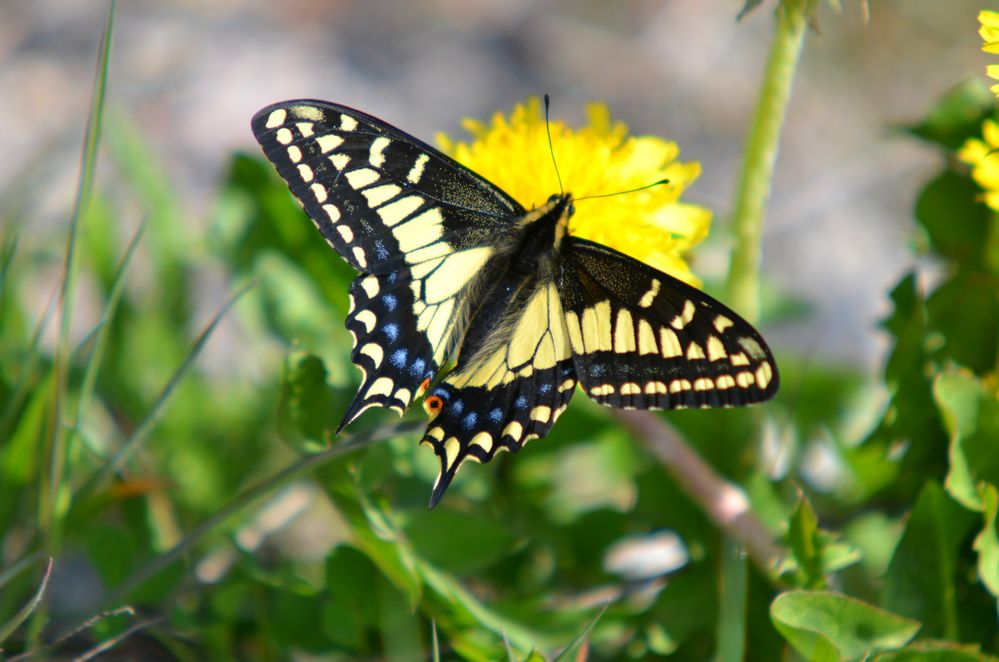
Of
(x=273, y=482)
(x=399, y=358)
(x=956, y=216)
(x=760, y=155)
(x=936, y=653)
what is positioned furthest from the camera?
(x=956, y=216)

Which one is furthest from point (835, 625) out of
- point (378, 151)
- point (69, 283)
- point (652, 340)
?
point (69, 283)

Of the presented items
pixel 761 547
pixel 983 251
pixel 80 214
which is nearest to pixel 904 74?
pixel 983 251

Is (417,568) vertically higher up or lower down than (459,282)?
lower down

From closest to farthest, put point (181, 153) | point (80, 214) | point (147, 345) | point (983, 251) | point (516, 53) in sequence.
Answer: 1. point (80, 214)
2. point (983, 251)
3. point (147, 345)
4. point (181, 153)
5. point (516, 53)

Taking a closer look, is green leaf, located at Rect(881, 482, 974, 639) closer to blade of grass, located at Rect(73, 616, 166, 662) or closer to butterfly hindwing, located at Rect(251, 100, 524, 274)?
butterfly hindwing, located at Rect(251, 100, 524, 274)

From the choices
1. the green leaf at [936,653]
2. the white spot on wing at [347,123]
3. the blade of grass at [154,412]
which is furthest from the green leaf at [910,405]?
the blade of grass at [154,412]

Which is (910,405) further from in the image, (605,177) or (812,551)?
(605,177)

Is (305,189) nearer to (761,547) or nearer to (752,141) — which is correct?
(752,141)
